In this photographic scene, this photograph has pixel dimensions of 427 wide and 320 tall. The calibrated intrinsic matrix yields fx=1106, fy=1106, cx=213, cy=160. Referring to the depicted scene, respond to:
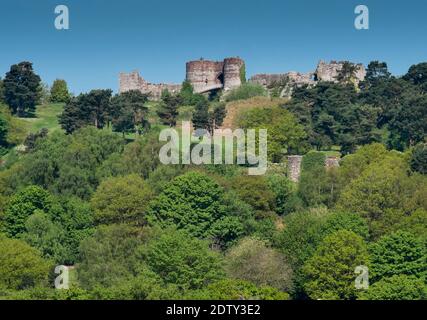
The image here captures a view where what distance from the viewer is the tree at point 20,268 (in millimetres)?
59344

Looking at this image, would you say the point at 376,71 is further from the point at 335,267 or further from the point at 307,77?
the point at 335,267

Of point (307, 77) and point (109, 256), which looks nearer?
Result: point (109, 256)

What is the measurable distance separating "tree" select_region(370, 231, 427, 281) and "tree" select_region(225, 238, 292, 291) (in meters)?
5.06

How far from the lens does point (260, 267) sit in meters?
61.3

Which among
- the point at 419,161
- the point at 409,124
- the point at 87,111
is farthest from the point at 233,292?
the point at 87,111

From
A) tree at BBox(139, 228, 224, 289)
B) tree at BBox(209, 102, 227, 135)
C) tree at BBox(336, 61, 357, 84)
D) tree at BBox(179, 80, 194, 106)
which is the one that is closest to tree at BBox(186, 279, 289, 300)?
tree at BBox(139, 228, 224, 289)

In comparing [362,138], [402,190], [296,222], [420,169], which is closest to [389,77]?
[362,138]

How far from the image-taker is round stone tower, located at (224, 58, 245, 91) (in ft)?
380

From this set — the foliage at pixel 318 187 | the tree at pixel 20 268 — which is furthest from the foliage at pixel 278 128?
the tree at pixel 20 268

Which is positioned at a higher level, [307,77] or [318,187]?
[307,77]

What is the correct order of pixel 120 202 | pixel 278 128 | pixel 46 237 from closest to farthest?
1. pixel 46 237
2. pixel 120 202
3. pixel 278 128

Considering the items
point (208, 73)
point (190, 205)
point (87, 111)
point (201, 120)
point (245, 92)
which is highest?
point (208, 73)

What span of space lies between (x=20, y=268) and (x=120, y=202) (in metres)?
11.9

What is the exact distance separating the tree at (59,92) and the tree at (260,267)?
183ft
